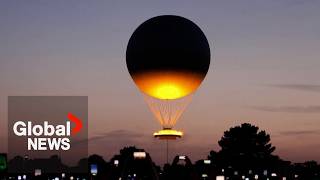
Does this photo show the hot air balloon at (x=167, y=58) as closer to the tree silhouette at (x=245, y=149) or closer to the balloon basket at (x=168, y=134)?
the balloon basket at (x=168, y=134)

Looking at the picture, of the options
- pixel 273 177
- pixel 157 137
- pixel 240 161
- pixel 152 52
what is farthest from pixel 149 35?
pixel 240 161

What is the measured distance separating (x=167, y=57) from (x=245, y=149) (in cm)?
13379

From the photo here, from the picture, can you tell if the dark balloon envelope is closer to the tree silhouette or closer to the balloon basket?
the balloon basket

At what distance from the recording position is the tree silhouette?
562ft

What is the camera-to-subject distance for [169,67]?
46.6 m

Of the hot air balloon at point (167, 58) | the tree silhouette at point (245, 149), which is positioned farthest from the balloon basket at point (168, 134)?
the tree silhouette at point (245, 149)

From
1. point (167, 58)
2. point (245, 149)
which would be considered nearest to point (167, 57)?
point (167, 58)

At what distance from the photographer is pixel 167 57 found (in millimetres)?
46344

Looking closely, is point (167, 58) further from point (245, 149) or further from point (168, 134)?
point (245, 149)

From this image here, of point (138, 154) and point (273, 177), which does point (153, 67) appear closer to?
point (138, 154)

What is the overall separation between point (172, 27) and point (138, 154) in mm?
9192

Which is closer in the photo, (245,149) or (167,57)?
(167,57)

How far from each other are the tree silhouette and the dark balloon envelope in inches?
4838

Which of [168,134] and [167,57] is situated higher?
[167,57]
